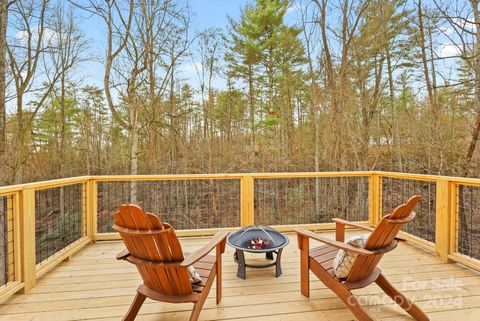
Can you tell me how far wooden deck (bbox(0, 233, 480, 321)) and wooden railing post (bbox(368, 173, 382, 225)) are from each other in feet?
3.91

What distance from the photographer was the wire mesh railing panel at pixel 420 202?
4.72 m

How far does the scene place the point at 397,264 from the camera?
2.99 m

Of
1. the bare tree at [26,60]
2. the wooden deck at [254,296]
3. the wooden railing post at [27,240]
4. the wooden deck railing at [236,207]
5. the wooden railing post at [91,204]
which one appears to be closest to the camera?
the wooden deck at [254,296]

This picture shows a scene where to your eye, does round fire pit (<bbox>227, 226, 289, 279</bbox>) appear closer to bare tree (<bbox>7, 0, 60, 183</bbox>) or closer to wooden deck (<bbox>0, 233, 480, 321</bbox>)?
wooden deck (<bbox>0, 233, 480, 321</bbox>)

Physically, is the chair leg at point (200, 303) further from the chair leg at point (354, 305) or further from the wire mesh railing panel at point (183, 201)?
the wire mesh railing panel at point (183, 201)

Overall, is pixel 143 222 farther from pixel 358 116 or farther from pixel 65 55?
pixel 65 55

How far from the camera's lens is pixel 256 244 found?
269 centimetres

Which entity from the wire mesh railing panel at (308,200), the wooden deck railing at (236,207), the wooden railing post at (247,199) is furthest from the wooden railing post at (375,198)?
the wooden railing post at (247,199)

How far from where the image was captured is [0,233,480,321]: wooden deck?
203cm

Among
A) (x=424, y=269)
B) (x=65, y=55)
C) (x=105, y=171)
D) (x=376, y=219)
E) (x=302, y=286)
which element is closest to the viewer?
(x=302, y=286)

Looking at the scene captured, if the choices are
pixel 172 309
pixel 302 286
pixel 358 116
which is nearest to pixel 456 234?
pixel 302 286

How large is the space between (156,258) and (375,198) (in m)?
3.75

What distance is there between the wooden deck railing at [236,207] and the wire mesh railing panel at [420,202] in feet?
0.06

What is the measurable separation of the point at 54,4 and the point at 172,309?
314 inches
